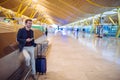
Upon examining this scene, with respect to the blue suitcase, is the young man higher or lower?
higher

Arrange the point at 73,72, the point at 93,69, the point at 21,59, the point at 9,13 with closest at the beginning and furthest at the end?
the point at 21,59 < the point at 73,72 < the point at 93,69 < the point at 9,13

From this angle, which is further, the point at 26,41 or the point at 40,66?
the point at 40,66

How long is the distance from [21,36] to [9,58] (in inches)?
35.5

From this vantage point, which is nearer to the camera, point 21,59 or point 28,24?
point 28,24

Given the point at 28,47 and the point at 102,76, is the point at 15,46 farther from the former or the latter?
the point at 102,76

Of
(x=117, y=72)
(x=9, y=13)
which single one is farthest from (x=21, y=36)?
(x=9, y=13)

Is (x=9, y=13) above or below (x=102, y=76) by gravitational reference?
above

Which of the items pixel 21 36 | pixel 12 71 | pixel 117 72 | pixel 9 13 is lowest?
pixel 117 72

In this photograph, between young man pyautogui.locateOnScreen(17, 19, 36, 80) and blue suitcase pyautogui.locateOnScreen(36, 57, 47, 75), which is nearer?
young man pyautogui.locateOnScreen(17, 19, 36, 80)

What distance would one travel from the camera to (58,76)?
6.91m

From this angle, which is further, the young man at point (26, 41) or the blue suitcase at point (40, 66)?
the blue suitcase at point (40, 66)

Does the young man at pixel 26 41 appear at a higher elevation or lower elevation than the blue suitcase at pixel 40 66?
higher

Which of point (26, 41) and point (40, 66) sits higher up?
point (26, 41)

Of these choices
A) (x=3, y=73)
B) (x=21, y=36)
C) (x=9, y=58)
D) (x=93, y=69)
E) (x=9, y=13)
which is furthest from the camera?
(x=9, y=13)
